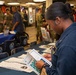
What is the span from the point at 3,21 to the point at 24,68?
8.18m

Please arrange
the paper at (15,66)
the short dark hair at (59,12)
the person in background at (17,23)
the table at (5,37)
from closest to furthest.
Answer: the short dark hair at (59,12), the paper at (15,66), the table at (5,37), the person in background at (17,23)

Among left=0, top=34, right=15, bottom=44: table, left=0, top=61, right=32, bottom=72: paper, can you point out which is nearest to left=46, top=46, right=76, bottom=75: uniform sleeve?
left=0, top=61, right=32, bottom=72: paper

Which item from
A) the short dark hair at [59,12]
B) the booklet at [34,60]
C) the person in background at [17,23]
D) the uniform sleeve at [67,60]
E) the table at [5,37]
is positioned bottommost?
the table at [5,37]

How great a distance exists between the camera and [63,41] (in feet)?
4.62

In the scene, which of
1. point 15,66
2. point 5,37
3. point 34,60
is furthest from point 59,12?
point 5,37

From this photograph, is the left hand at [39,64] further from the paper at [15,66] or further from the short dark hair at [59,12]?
the paper at [15,66]

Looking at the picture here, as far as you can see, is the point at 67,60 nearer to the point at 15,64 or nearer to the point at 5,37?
the point at 15,64

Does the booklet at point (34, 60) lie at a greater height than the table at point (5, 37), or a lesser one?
greater

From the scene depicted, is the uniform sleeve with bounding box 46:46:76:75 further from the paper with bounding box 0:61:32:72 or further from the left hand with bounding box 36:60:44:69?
the paper with bounding box 0:61:32:72

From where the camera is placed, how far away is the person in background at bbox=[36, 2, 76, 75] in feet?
4.36

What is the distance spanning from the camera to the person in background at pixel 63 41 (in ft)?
4.36

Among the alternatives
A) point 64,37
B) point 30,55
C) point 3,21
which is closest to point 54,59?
point 64,37

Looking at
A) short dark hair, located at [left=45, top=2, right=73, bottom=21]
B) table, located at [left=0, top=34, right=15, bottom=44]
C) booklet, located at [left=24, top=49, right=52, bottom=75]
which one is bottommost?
table, located at [left=0, top=34, right=15, bottom=44]

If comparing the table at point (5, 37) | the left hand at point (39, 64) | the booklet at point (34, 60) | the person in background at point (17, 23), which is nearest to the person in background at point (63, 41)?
the left hand at point (39, 64)
